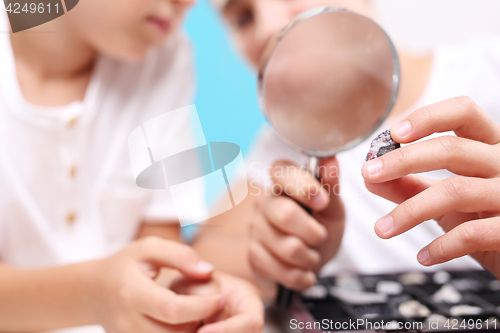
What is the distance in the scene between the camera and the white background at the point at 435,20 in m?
0.85

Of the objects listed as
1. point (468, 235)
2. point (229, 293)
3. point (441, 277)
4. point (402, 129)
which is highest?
point (402, 129)

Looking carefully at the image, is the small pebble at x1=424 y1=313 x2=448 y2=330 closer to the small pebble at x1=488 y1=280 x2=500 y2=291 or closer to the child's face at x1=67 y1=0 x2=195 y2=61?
the small pebble at x1=488 y1=280 x2=500 y2=291

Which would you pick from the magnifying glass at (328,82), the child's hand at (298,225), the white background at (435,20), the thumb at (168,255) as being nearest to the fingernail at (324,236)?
the child's hand at (298,225)

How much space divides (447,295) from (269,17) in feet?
2.03

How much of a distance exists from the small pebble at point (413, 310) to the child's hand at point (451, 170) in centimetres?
14

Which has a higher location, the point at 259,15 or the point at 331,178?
the point at 259,15

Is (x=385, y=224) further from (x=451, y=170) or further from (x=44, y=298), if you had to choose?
(x=44, y=298)

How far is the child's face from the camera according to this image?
51 centimetres

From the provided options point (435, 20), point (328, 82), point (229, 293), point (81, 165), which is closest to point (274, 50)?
point (328, 82)

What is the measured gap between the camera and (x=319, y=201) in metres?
0.54

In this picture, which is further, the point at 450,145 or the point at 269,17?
the point at 269,17

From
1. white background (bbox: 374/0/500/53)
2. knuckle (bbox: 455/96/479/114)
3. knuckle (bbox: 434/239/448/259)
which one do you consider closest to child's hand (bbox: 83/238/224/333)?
knuckle (bbox: 434/239/448/259)

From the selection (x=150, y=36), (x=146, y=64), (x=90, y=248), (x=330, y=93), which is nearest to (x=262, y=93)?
(x=330, y=93)

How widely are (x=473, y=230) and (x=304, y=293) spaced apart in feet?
1.00
